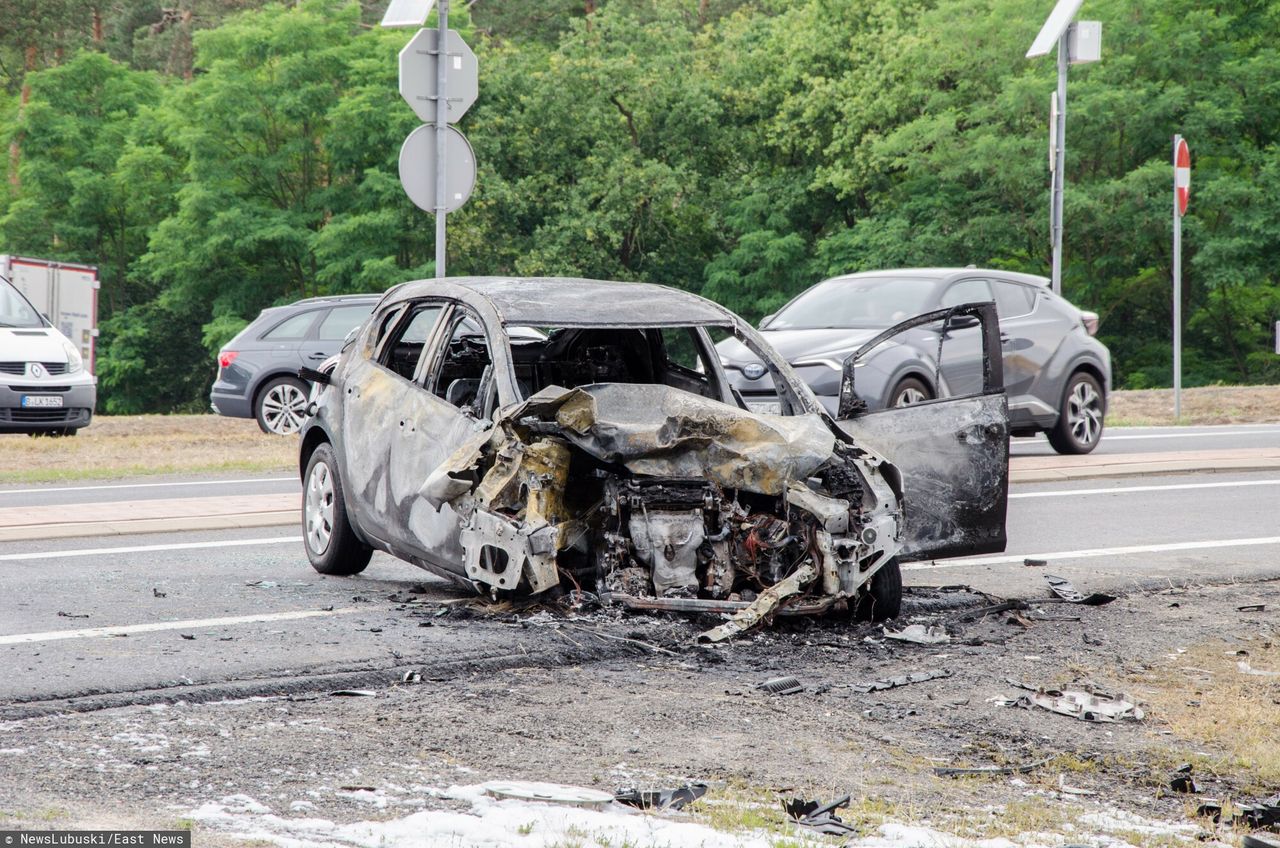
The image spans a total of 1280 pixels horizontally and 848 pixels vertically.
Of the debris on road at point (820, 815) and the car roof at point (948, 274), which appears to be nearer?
the debris on road at point (820, 815)

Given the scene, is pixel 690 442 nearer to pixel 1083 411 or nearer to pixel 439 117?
pixel 439 117

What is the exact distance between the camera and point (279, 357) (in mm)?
20016

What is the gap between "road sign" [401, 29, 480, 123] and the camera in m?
14.2

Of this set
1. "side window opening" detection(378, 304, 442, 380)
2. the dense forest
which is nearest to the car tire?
"side window opening" detection(378, 304, 442, 380)

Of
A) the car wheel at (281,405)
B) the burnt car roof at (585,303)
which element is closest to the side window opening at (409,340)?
the burnt car roof at (585,303)

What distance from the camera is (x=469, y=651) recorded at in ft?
22.0

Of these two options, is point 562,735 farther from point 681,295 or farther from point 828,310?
point 828,310

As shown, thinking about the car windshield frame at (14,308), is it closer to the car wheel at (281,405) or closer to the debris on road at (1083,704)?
the car wheel at (281,405)

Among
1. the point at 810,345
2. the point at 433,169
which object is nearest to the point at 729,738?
the point at 810,345

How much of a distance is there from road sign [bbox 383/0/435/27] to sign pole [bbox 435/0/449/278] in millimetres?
434

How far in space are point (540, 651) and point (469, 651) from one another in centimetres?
30

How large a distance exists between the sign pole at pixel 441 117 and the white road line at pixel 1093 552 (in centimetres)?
572

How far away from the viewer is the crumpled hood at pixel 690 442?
22.9 ft

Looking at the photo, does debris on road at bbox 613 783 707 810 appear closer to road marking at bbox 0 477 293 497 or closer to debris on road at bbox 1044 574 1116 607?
debris on road at bbox 1044 574 1116 607
